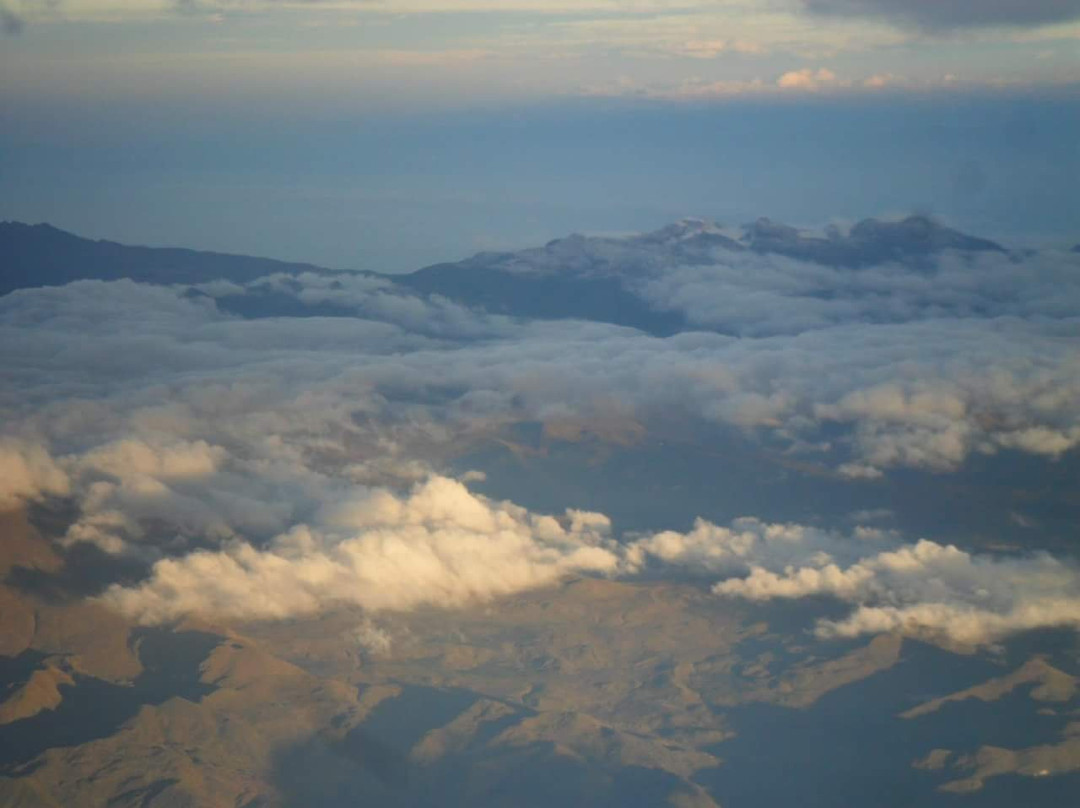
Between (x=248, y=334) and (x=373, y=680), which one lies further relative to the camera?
(x=248, y=334)

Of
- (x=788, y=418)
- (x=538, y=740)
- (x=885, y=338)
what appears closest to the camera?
(x=538, y=740)

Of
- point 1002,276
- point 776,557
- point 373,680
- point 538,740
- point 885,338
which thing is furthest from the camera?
point 1002,276

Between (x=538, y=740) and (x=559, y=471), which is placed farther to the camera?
(x=559, y=471)

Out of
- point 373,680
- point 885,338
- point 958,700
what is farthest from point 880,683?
point 885,338

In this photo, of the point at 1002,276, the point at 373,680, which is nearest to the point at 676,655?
the point at 373,680

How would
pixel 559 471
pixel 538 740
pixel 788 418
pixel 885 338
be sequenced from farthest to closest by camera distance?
pixel 885 338 < pixel 788 418 < pixel 559 471 < pixel 538 740

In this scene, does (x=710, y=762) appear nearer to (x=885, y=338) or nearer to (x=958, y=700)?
(x=958, y=700)

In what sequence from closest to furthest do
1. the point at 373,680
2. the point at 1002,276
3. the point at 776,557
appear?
the point at 373,680
the point at 776,557
the point at 1002,276

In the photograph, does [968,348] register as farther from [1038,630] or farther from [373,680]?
[373,680]

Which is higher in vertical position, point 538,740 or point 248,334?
point 248,334
